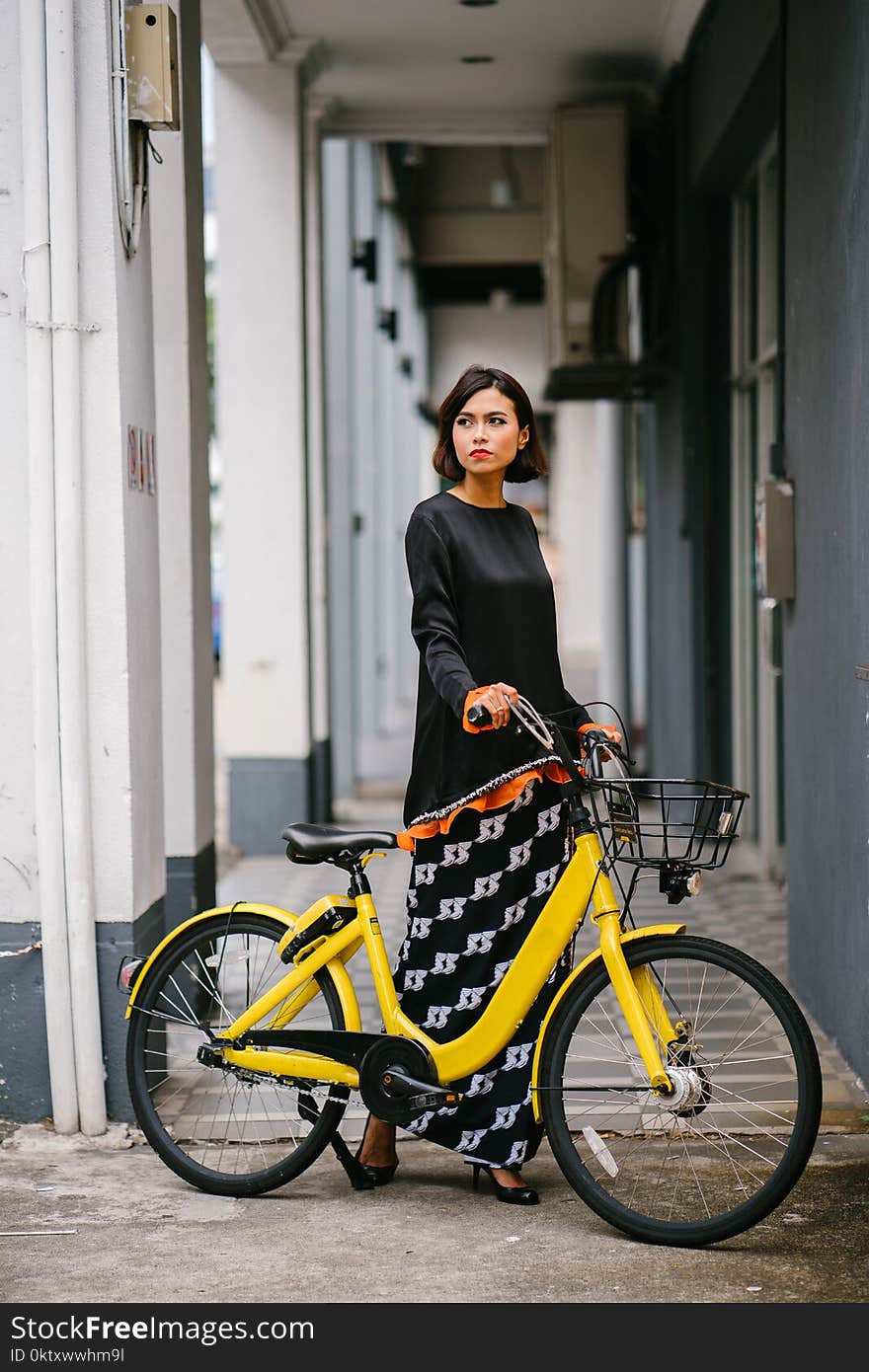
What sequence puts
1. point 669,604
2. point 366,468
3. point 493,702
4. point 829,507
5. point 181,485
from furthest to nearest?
point 366,468, point 669,604, point 181,485, point 829,507, point 493,702

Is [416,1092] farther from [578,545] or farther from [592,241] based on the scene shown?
[578,545]

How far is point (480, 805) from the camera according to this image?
3.66 meters

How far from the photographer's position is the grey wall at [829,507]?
174 inches

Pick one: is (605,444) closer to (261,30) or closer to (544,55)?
(544,55)

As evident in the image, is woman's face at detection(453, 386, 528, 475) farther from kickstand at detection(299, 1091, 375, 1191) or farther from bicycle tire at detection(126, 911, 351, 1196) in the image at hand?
kickstand at detection(299, 1091, 375, 1191)

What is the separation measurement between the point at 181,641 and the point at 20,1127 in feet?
5.60

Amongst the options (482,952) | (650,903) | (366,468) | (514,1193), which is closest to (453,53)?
(650,903)

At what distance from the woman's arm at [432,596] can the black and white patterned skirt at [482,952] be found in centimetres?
29


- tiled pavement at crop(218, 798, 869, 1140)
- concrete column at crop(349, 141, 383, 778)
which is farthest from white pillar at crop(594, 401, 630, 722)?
tiled pavement at crop(218, 798, 869, 1140)

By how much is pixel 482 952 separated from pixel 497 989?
9 cm

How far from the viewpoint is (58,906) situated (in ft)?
13.8

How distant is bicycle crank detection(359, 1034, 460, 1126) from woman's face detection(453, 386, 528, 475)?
126 cm

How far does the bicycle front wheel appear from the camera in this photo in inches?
132

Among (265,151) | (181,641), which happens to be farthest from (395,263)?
(181,641)
